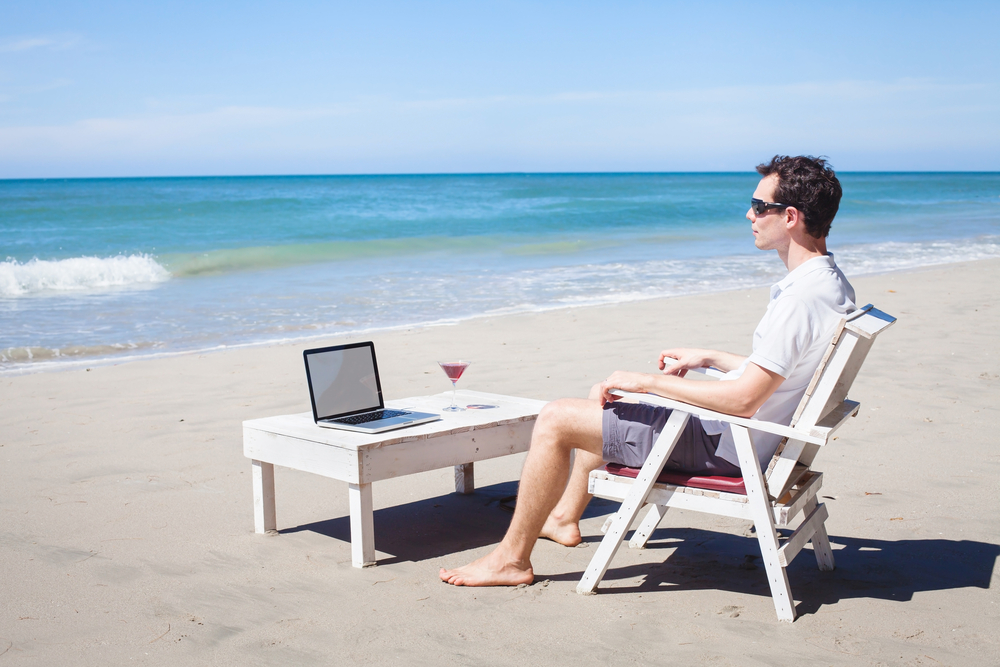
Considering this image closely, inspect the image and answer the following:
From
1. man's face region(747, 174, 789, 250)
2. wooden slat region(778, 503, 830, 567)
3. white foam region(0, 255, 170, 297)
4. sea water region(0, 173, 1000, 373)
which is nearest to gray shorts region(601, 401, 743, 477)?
wooden slat region(778, 503, 830, 567)

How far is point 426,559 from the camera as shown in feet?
11.6

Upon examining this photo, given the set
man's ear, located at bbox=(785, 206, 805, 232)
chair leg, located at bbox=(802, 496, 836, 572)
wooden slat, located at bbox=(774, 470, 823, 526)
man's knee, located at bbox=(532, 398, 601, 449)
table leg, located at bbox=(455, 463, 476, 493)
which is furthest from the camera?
table leg, located at bbox=(455, 463, 476, 493)

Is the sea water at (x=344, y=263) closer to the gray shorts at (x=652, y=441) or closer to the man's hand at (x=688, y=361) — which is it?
the man's hand at (x=688, y=361)

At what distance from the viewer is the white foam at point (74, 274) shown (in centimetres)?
1477

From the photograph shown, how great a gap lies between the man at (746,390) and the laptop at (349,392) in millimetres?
684

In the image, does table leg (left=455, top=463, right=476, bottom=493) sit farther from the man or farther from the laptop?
the man

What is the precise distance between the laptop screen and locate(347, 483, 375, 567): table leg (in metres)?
0.42

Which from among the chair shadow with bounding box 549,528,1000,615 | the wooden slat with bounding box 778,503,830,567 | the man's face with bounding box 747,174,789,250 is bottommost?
the chair shadow with bounding box 549,528,1000,615

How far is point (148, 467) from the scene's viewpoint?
15.2 ft

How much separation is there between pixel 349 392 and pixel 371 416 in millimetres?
142

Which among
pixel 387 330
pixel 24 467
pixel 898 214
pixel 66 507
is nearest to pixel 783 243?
pixel 66 507

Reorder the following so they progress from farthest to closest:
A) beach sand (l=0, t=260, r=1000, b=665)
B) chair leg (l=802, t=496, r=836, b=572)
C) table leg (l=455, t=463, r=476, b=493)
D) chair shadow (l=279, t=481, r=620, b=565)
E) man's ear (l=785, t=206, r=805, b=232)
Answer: table leg (l=455, t=463, r=476, b=493) → chair shadow (l=279, t=481, r=620, b=565) → chair leg (l=802, t=496, r=836, b=572) → man's ear (l=785, t=206, r=805, b=232) → beach sand (l=0, t=260, r=1000, b=665)

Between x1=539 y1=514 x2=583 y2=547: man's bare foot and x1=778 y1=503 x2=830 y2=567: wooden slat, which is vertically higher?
x1=778 y1=503 x2=830 y2=567: wooden slat

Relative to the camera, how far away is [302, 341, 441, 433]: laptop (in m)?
3.57
